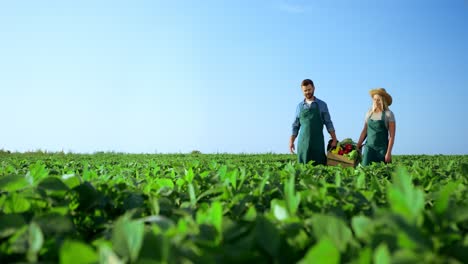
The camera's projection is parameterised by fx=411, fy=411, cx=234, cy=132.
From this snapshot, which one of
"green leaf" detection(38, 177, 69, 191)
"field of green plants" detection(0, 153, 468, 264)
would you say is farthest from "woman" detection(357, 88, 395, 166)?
"green leaf" detection(38, 177, 69, 191)

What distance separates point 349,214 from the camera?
5.52 feet

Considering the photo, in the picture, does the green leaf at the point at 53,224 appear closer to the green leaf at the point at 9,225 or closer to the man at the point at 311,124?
the green leaf at the point at 9,225

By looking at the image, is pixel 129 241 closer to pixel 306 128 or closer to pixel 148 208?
pixel 148 208

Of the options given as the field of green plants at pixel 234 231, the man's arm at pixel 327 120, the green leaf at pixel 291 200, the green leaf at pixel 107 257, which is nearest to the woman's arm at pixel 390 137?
the man's arm at pixel 327 120

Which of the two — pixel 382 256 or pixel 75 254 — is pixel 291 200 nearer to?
pixel 382 256

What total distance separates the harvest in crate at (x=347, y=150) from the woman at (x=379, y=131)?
0.64 metres

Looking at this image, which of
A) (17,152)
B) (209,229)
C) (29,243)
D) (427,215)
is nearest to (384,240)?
(427,215)

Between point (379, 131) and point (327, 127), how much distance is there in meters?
1.41

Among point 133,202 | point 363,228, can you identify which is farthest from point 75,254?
point 133,202

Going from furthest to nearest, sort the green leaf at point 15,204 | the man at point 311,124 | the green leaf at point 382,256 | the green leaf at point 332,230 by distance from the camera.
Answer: the man at point 311,124 → the green leaf at point 15,204 → the green leaf at point 332,230 → the green leaf at point 382,256

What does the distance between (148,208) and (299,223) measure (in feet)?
2.85

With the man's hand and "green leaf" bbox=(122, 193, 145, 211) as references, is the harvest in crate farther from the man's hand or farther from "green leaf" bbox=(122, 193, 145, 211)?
"green leaf" bbox=(122, 193, 145, 211)

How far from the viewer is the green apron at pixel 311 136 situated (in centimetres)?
989

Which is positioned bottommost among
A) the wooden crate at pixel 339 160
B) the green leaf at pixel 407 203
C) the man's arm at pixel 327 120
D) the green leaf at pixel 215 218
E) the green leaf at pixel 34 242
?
the green leaf at pixel 34 242
